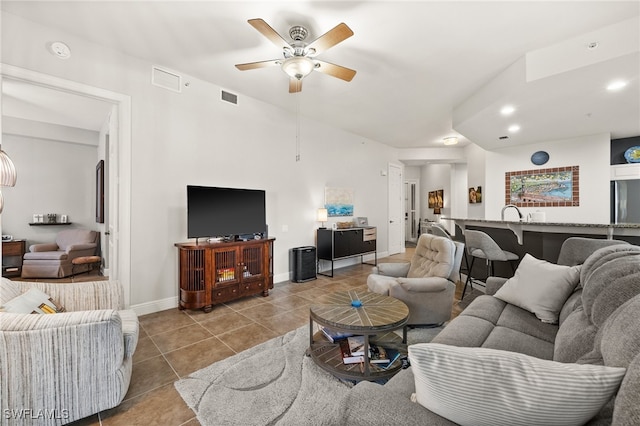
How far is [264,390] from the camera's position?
1.90 metres

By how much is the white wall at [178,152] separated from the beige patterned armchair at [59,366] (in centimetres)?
175

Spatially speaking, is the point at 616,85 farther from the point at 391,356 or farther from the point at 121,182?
the point at 121,182

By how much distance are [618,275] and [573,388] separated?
3.38 feet

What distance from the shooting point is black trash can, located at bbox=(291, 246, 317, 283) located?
15.8 ft

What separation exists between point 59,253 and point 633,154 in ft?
36.0

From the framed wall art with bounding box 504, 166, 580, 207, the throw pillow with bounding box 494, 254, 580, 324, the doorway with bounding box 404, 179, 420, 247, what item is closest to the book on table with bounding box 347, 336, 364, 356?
the throw pillow with bounding box 494, 254, 580, 324

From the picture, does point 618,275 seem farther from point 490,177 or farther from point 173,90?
point 490,177

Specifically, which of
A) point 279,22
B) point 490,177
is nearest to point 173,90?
point 279,22

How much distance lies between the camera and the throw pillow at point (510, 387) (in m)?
0.69

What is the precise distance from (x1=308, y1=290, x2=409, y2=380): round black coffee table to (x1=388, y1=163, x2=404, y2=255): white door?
5.27 metres

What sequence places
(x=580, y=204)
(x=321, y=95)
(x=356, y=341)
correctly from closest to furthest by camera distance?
1. (x=356, y=341)
2. (x=321, y=95)
3. (x=580, y=204)

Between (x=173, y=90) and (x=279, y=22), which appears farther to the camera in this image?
(x=173, y=90)

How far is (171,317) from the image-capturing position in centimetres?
326

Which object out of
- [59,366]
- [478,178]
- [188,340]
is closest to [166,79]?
[188,340]
